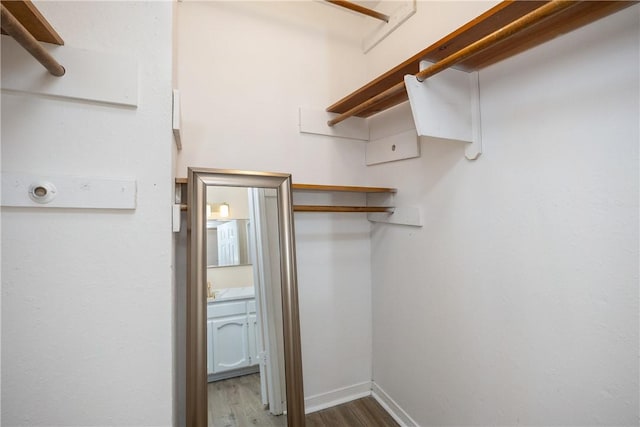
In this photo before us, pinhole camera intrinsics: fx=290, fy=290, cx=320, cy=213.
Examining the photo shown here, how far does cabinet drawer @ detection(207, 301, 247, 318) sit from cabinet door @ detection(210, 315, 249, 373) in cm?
3

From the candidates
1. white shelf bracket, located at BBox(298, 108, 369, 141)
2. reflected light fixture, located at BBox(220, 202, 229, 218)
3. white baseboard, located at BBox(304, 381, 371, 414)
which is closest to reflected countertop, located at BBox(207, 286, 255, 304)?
reflected light fixture, located at BBox(220, 202, 229, 218)

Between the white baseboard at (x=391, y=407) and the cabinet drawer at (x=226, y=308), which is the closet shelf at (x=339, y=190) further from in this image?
the white baseboard at (x=391, y=407)

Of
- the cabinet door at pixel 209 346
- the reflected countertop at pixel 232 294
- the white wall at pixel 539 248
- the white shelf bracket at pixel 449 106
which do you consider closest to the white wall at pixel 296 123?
the reflected countertop at pixel 232 294

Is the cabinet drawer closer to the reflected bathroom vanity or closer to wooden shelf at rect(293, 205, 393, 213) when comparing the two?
the reflected bathroom vanity

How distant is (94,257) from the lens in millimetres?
980

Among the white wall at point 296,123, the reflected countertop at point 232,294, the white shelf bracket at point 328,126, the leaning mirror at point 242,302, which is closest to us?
the leaning mirror at point 242,302

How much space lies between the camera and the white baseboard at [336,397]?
1865mm

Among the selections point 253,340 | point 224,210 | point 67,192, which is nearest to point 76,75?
point 67,192

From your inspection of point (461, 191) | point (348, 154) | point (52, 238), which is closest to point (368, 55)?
point (348, 154)

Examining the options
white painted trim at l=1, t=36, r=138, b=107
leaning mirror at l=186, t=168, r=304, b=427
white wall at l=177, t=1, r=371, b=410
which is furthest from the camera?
white wall at l=177, t=1, r=371, b=410

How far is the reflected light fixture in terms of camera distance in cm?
148

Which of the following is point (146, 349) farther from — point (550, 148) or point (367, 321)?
point (550, 148)

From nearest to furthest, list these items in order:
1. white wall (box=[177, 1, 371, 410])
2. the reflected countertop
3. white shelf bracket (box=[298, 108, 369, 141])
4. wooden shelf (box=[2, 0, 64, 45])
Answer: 1. wooden shelf (box=[2, 0, 64, 45])
2. the reflected countertop
3. white wall (box=[177, 1, 371, 410])
4. white shelf bracket (box=[298, 108, 369, 141])

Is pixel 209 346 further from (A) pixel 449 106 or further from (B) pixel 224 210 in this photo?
(A) pixel 449 106
